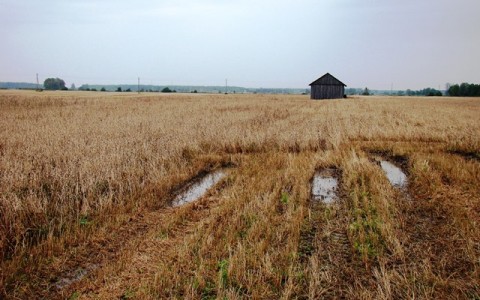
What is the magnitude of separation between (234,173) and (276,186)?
1.70 meters

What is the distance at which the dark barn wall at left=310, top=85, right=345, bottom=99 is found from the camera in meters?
61.7

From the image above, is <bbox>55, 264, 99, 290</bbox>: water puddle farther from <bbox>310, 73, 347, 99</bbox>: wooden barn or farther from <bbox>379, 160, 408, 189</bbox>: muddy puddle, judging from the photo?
<bbox>310, 73, 347, 99</bbox>: wooden barn

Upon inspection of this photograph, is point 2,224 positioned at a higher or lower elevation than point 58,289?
higher

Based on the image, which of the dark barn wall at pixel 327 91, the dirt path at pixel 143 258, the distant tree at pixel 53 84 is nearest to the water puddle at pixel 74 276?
the dirt path at pixel 143 258

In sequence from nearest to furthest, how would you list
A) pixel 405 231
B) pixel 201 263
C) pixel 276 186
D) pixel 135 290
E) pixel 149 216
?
pixel 135 290 < pixel 201 263 < pixel 405 231 < pixel 149 216 < pixel 276 186

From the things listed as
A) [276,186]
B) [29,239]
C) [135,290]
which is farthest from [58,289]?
[276,186]

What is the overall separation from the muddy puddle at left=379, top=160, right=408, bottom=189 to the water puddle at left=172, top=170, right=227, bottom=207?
4246mm

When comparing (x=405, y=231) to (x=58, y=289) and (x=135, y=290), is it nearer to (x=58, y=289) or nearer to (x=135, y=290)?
(x=135, y=290)

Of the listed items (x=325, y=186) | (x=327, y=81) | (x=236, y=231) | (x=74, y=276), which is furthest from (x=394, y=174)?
(x=327, y=81)

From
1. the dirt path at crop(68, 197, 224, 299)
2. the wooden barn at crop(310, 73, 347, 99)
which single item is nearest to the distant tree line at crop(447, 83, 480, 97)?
the wooden barn at crop(310, 73, 347, 99)

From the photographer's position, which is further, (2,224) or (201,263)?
(2,224)

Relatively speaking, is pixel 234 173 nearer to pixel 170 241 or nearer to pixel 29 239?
pixel 170 241

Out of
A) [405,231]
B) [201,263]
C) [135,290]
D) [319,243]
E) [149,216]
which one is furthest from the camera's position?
[149,216]

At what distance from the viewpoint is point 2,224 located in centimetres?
449
